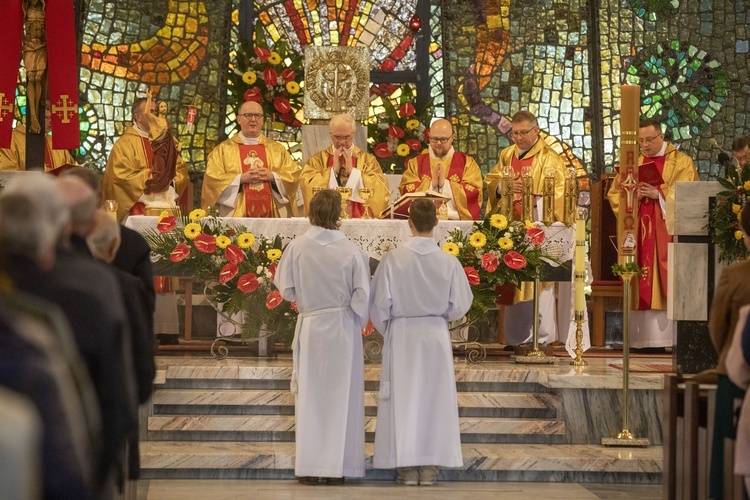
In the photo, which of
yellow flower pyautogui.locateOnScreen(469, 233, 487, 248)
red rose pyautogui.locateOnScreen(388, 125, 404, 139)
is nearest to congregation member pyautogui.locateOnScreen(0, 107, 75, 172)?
red rose pyautogui.locateOnScreen(388, 125, 404, 139)

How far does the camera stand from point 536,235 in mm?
9648

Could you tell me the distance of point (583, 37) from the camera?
1473 cm

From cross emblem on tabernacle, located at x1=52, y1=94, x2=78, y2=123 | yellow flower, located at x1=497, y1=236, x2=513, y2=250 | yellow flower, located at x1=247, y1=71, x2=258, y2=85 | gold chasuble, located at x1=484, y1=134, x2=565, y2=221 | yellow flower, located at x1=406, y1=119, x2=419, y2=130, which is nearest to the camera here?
yellow flower, located at x1=497, y1=236, x2=513, y2=250

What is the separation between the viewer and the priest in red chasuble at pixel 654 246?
1173 centimetres

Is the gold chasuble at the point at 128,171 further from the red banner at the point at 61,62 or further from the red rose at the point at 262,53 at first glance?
the red rose at the point at 262,53

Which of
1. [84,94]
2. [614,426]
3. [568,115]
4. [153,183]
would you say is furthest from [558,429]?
[84,94]

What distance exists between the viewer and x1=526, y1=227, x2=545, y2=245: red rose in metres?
9.64

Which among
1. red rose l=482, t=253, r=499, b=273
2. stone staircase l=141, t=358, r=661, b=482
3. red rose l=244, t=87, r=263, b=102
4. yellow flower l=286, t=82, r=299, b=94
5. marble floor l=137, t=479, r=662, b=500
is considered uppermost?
yellow flower l=286, t=82, r=299, b=94

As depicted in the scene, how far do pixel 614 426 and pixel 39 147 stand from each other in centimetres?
468

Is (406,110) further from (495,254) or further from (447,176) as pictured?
(495,254)

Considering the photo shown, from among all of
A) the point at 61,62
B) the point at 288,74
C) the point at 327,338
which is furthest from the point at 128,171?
the point at 327,338

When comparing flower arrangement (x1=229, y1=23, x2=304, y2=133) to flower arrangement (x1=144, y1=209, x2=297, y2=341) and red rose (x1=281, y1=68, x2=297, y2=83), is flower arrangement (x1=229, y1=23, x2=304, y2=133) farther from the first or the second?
flower arrangement (x1=144, y1=209, x2=297, y2=341)

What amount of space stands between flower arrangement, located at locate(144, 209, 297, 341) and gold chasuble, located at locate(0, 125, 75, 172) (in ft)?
8.00

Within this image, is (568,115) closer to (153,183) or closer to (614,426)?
(153,183)
